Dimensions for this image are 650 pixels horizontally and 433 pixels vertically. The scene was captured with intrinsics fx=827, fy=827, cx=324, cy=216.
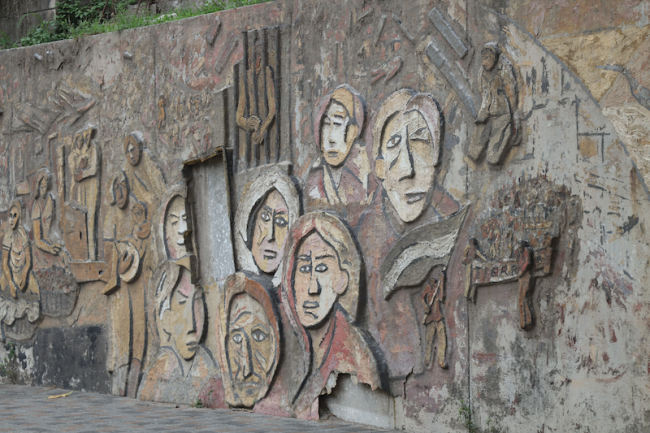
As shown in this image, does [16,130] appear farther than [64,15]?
No

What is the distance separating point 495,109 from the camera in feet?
18.2

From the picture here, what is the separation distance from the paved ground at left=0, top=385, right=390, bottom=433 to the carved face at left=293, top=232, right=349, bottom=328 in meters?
0.87

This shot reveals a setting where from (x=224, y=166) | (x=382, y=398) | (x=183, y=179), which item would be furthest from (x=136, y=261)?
(x=382, y=398)

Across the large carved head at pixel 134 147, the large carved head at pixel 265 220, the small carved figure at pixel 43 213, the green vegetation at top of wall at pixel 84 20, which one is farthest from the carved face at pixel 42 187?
the large carved head at pixel 265 220

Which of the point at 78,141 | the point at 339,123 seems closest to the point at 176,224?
the point at 78,141

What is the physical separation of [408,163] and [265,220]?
164 cm

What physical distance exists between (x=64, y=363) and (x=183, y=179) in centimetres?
270

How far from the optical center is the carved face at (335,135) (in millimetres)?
6609

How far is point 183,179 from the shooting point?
25.9 ft

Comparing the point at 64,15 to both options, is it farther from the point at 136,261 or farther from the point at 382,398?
the point at 382,398

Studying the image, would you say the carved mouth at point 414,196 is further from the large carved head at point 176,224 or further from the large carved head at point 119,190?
the large carved head at point 119,190

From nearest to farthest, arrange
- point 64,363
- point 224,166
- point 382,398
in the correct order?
point 382,398 < point 224,166 < point 64,363

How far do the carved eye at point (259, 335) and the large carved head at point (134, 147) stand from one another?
7.70ft

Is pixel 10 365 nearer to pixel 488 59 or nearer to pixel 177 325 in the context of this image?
pixel 177 325
